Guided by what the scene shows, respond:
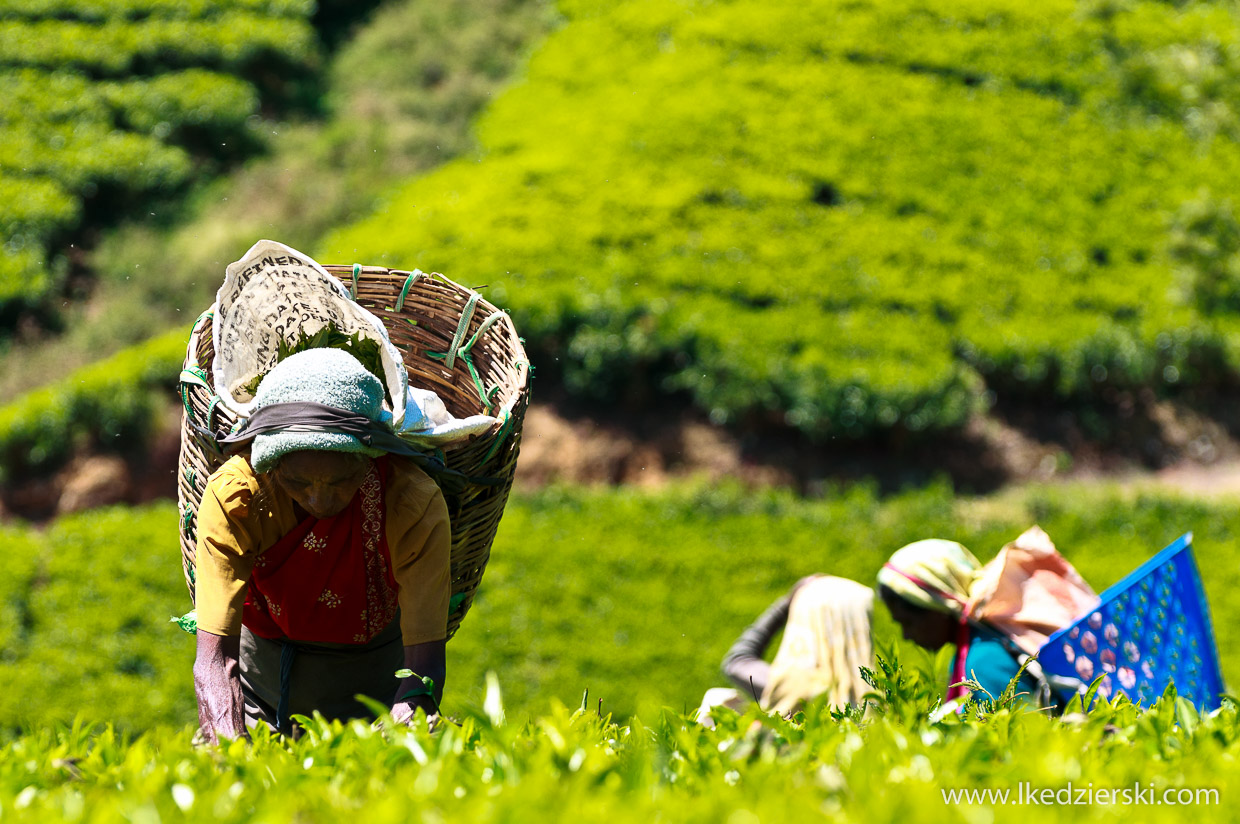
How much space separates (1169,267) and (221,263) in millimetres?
7854

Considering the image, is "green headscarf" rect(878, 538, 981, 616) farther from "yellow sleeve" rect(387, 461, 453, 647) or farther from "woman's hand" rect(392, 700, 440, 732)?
"woman's hand" rect(392, 700, 440, 732)

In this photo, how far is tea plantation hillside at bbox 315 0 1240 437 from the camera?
7809 millimetres

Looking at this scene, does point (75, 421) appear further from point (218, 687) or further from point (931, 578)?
point (931, 578)

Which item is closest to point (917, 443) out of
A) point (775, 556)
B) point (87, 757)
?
point (775, 556)

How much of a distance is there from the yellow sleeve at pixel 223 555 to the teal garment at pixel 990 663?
169 centimetres

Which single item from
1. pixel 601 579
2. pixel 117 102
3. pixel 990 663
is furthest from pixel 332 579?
pixel 117 102

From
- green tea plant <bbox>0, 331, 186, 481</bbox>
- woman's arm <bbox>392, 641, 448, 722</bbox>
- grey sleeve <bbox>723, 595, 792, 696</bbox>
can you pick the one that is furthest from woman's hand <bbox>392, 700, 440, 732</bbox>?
green tea plant <bbox>0, 331, 186, 481</bbox>

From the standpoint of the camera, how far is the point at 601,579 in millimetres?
6336

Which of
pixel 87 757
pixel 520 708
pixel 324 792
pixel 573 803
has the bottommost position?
pixel 520 708

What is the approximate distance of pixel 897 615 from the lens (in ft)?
9.41

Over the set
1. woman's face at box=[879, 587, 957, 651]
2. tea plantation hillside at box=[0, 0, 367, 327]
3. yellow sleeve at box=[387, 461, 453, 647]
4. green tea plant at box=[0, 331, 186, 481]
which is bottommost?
green tea plant at box=[0, 331, 186, 481]

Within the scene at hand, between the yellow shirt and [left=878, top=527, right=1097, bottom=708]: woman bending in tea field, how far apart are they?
1223 mm

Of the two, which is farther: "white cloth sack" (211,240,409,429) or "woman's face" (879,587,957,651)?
"woman's face" (879,587,957,651)

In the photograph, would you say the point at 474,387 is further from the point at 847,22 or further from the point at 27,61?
the point at 27,61
